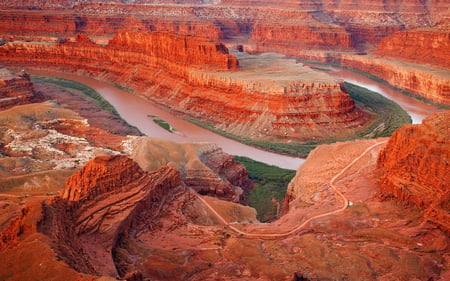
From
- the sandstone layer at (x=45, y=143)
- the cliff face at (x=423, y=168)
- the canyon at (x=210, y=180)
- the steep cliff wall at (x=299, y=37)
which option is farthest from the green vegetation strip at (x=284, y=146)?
the steep cliff wall at (x=299, y=37)

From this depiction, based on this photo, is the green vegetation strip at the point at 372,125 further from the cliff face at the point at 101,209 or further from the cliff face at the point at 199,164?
the cliff face at the point at 101,209

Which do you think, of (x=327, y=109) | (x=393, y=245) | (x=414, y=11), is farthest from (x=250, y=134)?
(x=414, y=11)

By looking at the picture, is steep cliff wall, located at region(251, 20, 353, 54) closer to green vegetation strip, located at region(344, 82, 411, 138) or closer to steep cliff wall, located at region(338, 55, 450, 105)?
steep cliff wall, located at region(338, 55, 450, 105)

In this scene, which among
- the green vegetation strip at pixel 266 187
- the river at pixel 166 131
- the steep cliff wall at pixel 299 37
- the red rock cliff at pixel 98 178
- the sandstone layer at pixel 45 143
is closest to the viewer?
the red rock cliff at pixel 98 178

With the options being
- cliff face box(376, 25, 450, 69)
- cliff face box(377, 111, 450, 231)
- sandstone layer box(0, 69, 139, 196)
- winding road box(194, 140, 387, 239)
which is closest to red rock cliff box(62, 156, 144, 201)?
winding road box(194, 140, 387, 239)

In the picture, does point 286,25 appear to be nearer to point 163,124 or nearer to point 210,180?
point 163,124
